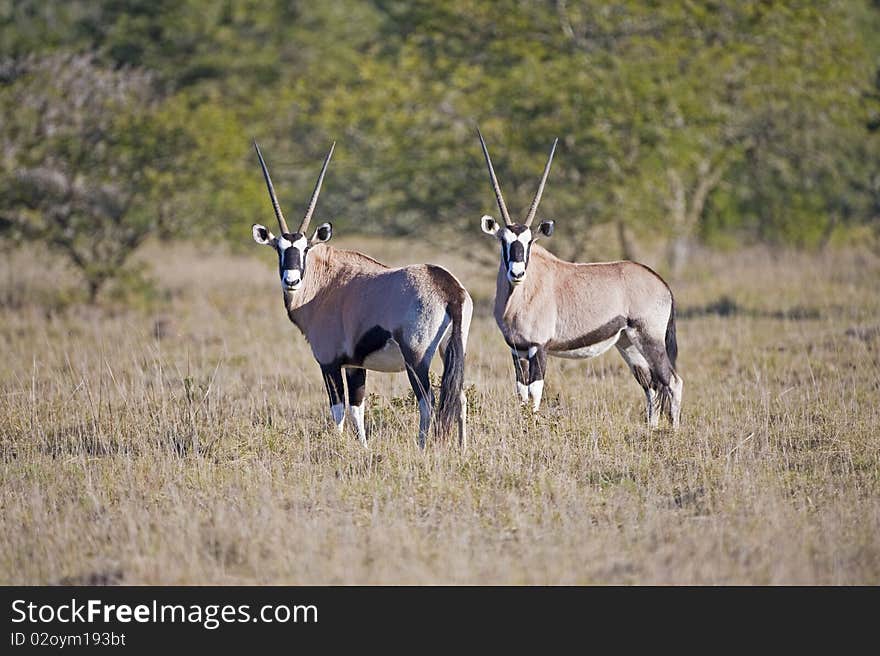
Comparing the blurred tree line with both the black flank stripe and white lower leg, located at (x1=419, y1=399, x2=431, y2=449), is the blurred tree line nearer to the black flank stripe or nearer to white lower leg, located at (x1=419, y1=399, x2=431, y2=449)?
the black flank stripe

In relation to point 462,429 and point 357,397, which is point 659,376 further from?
point 357,397

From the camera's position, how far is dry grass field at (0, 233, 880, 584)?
18.8ft

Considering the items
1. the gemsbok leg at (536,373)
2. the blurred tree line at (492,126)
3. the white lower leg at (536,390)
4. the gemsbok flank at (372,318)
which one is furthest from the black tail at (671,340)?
the blurred tree line at (492,126)

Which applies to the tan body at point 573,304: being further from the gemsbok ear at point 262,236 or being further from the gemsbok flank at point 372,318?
the gemsbok ear at point 262,236

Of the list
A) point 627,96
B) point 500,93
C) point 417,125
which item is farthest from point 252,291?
point 627,96

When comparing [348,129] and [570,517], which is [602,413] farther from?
[348,129]

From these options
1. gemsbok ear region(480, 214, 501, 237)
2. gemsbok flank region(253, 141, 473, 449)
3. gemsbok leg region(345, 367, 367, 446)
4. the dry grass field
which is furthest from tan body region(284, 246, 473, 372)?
gemsbok ear region(480, 214, 501, 237)

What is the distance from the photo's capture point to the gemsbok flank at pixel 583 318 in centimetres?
871

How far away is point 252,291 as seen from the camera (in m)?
19.5

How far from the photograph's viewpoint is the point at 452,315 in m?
7.68

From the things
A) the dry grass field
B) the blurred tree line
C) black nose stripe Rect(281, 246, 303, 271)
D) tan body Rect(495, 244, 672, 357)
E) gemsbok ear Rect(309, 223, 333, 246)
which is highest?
the blurred tree line

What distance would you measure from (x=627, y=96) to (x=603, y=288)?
28.8 feet

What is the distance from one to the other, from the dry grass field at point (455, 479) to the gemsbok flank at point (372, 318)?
0.38 m

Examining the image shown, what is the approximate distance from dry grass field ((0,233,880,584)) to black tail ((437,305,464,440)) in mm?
221
